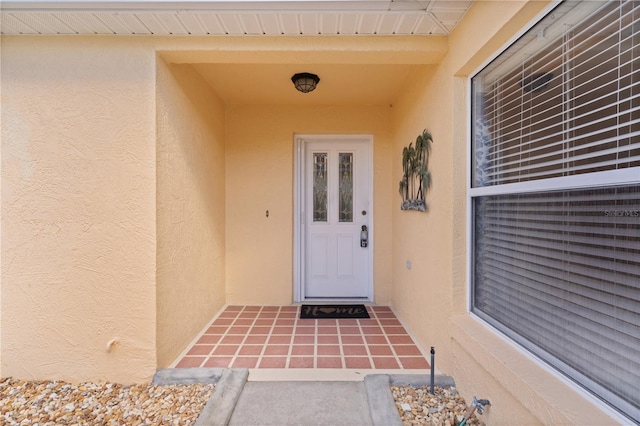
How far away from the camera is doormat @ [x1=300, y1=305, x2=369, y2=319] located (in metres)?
2.98

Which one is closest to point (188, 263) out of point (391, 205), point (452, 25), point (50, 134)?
point (50, 134)

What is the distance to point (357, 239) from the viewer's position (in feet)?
11.3

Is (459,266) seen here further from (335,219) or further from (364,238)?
(335,219)

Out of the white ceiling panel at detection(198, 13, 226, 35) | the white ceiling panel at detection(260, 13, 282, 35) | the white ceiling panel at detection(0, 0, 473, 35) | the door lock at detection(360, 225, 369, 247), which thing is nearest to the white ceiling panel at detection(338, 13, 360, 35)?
the white ceiling panel at detection(0, 0, 473, 35)

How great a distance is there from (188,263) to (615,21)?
276 centimetres

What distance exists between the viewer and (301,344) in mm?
2387

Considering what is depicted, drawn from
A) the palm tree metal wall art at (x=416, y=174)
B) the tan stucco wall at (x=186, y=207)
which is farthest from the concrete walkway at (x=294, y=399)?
the palm tree metal wall art at (x=416, y=174)

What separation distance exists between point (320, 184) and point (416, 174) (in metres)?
1.27

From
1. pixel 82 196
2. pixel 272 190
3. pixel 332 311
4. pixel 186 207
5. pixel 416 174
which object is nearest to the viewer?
pixel 82 196

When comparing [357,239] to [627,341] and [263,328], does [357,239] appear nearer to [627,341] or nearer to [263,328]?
[263,328]

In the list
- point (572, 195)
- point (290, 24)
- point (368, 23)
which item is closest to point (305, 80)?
point (290, 24)

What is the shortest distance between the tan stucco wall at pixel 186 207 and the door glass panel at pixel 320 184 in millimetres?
1066

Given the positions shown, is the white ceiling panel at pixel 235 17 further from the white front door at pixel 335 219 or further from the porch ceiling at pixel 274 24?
the white front door at pixel 335 219

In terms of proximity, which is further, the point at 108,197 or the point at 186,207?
the point at 186,207
